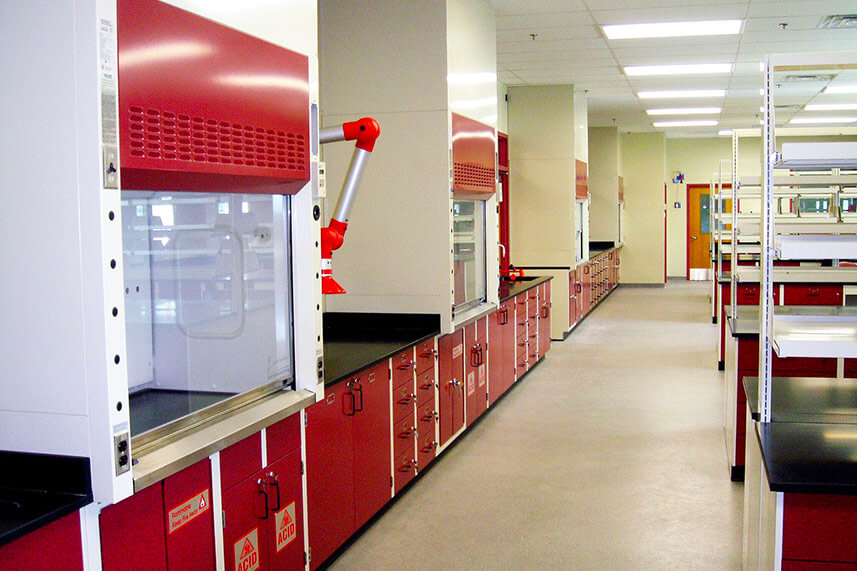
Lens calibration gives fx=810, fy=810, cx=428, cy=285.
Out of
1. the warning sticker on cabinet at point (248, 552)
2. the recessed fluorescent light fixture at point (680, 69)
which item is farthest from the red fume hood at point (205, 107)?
the recessed fluorescent light fixture at point (680, 69)

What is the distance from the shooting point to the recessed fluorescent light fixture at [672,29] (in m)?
6.15

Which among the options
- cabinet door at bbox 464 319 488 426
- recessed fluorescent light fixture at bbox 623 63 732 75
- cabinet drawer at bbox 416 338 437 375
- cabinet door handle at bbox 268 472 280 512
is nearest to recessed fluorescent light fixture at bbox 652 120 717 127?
recessed fluorescent light fixture at bbox 623 63 732 75

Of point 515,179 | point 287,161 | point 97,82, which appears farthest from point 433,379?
point 515,179

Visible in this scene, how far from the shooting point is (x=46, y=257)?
1.79m

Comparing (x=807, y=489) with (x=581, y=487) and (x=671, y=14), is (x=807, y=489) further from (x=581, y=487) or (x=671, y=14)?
(x=671, y=14)

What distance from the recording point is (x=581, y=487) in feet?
13.9

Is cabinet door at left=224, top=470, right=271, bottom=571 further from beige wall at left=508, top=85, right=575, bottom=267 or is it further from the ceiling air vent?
beige wall at left=508, top=85, right=575, bottom=267

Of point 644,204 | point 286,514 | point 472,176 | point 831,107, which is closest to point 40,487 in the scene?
point 286,514

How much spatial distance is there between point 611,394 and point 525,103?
4021 mm

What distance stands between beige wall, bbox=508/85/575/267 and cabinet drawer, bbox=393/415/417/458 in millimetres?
5328

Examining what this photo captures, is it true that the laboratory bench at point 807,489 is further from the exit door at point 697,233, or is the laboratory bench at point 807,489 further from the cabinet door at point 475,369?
the exit door at point 697,233

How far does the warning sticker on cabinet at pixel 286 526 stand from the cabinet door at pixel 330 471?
0.13m

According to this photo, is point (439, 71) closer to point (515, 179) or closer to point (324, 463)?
point (324, 463)

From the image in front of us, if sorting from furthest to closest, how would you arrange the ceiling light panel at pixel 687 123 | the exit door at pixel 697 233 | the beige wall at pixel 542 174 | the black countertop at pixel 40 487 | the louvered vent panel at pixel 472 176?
1. the exit door at pixel 697 233
2. the ceiling light panel at pixel 687 123
3. the beige wall at pixel 542 174
4. the louvered vent panel at pixel 472 176
5. the black countertop at pixel 40 487
